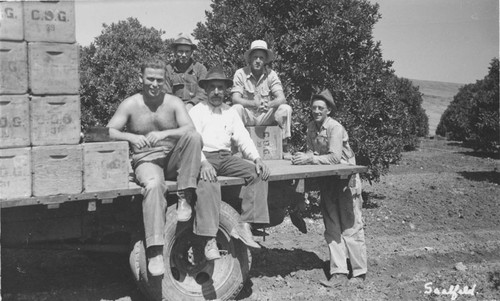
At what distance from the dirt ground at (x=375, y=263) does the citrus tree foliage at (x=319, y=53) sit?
1542 millimetres

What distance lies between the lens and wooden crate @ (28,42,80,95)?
13.2ft

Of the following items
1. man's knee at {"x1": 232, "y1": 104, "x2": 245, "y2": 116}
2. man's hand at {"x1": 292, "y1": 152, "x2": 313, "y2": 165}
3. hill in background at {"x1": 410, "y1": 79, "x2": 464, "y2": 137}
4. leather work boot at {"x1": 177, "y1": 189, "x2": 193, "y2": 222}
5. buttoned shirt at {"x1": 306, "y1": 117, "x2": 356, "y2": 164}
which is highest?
hill in background at {"x1": 410, "y1": 79, "x2": 464, "y2": 137}

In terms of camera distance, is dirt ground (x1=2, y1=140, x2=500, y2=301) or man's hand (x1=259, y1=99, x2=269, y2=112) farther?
man's hand (x1=259, y1=99, x2=269, y2=112)

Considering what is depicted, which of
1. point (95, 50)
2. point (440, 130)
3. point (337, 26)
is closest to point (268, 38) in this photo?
point (337, 26)

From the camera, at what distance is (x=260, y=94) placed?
716 centimetres

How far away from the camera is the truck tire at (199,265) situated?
4.71 metres

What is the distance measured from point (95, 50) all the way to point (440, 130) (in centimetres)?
2073

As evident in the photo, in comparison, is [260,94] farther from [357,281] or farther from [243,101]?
[357,281]

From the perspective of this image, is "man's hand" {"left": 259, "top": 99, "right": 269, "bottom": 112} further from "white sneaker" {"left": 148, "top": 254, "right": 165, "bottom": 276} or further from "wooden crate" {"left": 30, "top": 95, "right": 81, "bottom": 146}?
"wooden crate" {"left": 30, "top": 95, "right": 81, "bottom": 146}

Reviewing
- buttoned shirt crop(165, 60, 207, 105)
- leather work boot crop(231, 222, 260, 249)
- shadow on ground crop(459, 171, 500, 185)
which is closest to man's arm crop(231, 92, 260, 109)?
buttoned shirt crop(165, 60, 207, 105)

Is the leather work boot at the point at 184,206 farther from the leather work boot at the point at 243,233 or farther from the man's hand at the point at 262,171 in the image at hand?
the man's hand at the point at 262,171

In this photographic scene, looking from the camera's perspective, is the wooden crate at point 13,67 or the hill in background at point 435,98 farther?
the hill in background at point 435,98

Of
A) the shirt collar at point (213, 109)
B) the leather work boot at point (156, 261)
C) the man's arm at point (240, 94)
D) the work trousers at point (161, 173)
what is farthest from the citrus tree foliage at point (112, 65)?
the leather work boot at point (156, 261)

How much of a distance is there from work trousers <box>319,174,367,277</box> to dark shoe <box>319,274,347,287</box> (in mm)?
47
